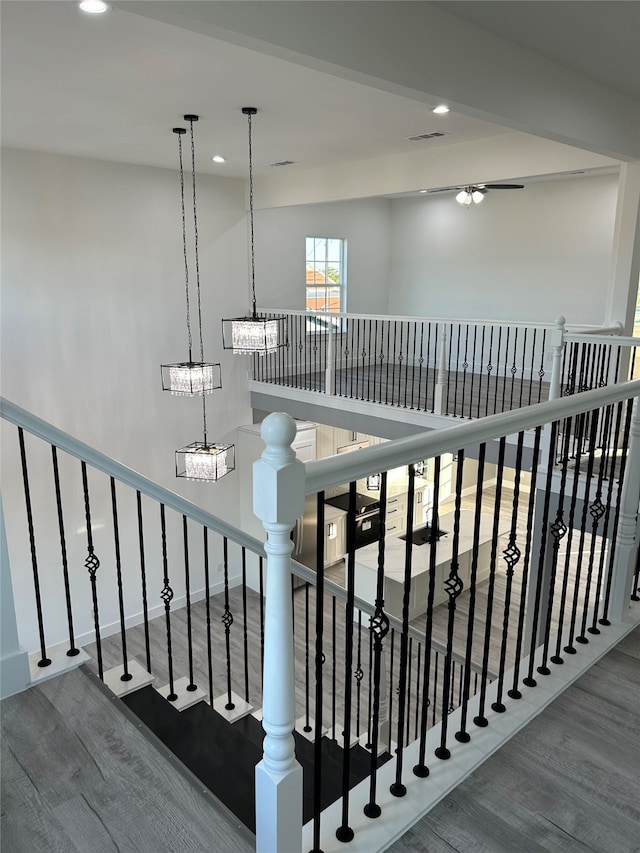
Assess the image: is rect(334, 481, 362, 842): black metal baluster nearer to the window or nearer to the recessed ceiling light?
the recessed ceiling light

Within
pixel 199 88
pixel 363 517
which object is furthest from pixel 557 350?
pixel 363 517

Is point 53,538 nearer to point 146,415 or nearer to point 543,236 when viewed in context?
point 146,415

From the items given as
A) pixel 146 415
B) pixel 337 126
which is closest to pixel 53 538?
pixel 146 415

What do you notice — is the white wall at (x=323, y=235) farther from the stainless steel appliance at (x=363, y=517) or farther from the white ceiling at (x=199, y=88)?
the stainless steel appliance at (x=363, y=517)

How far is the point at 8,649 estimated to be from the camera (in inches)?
86.3

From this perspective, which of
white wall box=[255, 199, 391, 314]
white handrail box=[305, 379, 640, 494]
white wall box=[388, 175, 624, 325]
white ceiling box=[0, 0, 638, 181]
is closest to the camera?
white handrail box=[305, 379, 640, 494]

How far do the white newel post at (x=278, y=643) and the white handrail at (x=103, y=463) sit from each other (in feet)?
3.30

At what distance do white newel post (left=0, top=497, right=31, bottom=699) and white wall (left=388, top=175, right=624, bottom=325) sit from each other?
8221 mm

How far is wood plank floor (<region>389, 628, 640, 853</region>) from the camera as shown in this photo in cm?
164

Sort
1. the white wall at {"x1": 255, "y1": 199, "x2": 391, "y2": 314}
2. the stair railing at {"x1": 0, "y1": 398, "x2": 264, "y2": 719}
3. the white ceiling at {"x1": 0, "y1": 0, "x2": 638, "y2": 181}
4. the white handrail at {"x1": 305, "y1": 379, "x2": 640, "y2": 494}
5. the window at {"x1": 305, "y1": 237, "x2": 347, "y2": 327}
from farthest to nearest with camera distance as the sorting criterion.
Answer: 1. the window at {"x1": 305, "y1": 237, "x2": 347, "y2": 327}
2. the white wall at {"x1": 255, "y1": 199, "x2": 391, "y2": 314}
3. the stair railing at {"x1": 0, "y1": 398, "x2": 264, "y2": 719}
4. the white ceiling at {"x1": 0, "y1": 0, "x2": 638, "y2": 181}
5. the white handrail at {"x1": 305, "y1": 379, "x2": 640, "y2": 494}

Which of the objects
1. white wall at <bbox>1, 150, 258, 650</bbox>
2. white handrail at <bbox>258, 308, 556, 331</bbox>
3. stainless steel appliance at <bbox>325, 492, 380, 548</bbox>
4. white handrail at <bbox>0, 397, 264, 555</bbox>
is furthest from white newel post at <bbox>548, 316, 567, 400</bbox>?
stainless steel appliance at <bbox>325, 492, 380, 548</bbox>

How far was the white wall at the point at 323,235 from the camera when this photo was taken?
9.39m

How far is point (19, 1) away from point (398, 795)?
3.80 m

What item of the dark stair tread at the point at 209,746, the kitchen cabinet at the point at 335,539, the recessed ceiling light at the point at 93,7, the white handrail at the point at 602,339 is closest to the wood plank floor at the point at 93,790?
the dark stair tread at the point at 209,746
